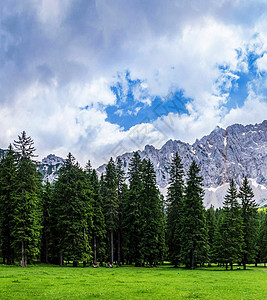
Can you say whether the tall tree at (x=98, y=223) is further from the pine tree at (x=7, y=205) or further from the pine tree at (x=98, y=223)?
the pine tree at (x=7, y=205)

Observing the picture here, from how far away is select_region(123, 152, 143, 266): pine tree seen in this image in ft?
149

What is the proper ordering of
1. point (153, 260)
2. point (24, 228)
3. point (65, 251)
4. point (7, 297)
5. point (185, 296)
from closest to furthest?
point (7, 297)
point (185, 296)
point (24, 228)
point (65, 251)
point (153, 260)

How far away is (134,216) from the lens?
4609cm

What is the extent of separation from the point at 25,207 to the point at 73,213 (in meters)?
7.92

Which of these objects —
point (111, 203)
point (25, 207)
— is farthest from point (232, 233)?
point (25, 207)

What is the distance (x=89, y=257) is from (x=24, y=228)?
36.5 ft

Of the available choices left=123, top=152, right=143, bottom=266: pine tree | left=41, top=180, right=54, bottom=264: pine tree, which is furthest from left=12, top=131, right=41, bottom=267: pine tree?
left=123, top=152, right=143, bottom=266: pine tree

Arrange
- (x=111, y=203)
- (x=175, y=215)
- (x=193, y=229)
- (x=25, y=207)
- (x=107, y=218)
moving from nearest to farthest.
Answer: (x=25, y=207), (x=193, y=229), (x=111, y=203), (x=175, y=215), (x=107, y=218)

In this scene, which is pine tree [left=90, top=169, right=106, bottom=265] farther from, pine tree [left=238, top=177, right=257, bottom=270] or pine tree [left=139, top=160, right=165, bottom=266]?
pine tree [left=238, top=177, right=257, bottom=270]

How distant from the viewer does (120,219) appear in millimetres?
49625

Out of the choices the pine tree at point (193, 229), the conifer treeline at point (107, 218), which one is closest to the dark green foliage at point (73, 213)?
the conifer treeline at point (107, 218)

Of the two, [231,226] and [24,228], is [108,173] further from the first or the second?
[231,226]

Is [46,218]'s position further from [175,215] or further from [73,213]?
[175,215]

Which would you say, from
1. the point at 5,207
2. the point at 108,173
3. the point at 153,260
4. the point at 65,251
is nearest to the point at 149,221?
the point at 153,260
